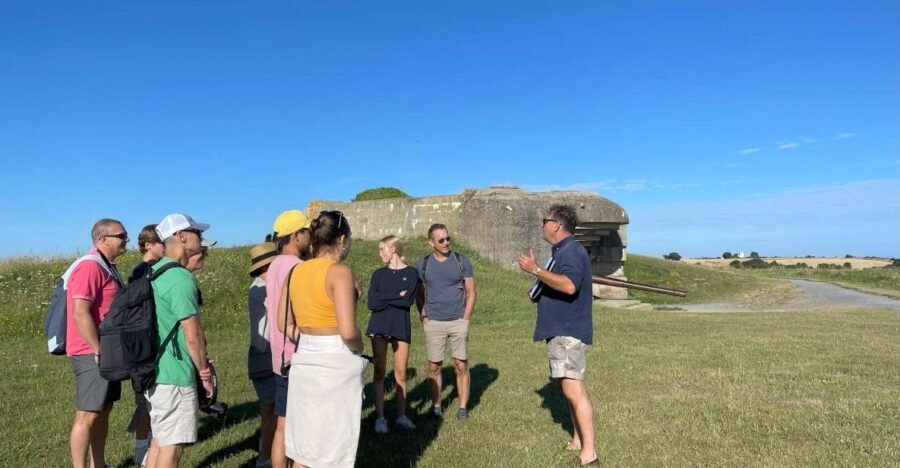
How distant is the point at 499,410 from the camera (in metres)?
6.66

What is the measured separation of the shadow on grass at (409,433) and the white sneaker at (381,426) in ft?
0.15

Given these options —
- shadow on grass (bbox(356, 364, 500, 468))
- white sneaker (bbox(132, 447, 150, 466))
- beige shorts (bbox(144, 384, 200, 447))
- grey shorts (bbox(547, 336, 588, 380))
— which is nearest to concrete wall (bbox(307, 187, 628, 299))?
shadow on grass (bbox(356, 364, 500, 468))

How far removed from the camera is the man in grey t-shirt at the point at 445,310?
6504 millimetres

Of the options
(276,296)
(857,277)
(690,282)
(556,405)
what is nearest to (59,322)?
(276,296)

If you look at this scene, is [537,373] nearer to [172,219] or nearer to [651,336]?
[651,336]

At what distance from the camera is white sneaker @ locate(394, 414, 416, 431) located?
6.11 meters

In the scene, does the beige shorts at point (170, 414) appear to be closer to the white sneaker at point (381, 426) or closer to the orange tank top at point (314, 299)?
the orange tank top at point (314, 299)

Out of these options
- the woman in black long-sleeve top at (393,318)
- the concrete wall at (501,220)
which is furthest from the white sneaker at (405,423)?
the concrete wall at (501,220)

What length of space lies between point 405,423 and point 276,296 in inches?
88.8

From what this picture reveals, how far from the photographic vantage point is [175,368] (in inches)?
147

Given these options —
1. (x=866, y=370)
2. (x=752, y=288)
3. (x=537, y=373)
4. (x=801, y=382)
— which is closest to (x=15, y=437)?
(x=537, y=373)

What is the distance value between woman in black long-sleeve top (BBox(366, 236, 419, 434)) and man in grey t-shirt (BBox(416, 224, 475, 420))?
29 centimetres

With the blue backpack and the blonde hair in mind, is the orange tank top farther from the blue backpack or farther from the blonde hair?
the blonde hair

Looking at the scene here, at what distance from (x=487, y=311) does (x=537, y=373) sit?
596 cm
